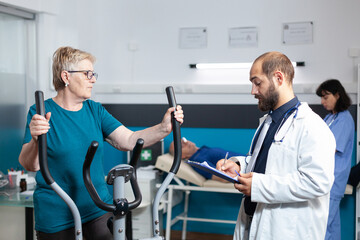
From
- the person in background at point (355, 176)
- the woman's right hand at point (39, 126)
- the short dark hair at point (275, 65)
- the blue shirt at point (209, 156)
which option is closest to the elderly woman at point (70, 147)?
the woman's right hand at point (39, 126)

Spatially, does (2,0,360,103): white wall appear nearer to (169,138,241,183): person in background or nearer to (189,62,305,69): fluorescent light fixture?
(189,62,305,69): fluorescent light fixture

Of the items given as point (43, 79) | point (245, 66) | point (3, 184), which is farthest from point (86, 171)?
point (245, 66)

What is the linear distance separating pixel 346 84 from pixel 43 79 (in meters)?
2.65

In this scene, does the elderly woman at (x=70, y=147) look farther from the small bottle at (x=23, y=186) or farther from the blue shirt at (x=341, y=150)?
the blue shirt at (x=341, y=150)

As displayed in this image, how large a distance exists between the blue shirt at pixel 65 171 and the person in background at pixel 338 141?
6.00ft

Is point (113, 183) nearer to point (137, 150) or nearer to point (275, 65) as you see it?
point (137, 150)

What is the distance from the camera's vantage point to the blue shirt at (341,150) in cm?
300

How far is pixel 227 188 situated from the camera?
3.48 meters

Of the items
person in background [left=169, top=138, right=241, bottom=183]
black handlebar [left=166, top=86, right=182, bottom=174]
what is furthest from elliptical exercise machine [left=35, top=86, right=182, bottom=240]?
person in background [left=169, top=138, right=241, bottom=183]

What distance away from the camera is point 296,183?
5.17 feet

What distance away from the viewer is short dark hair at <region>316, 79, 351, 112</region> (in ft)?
10.4

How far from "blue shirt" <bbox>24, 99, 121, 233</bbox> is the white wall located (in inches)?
82.3

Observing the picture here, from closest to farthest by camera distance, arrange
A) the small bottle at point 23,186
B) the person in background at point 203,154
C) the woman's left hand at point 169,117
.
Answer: the woman's left hand at point 169,117 < the small bottle at point 23,186 < the person in background at point 203,154

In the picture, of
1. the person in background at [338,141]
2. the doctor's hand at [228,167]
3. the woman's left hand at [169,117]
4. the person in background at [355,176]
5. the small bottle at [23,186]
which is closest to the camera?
the woman's left hand at [169,117]
